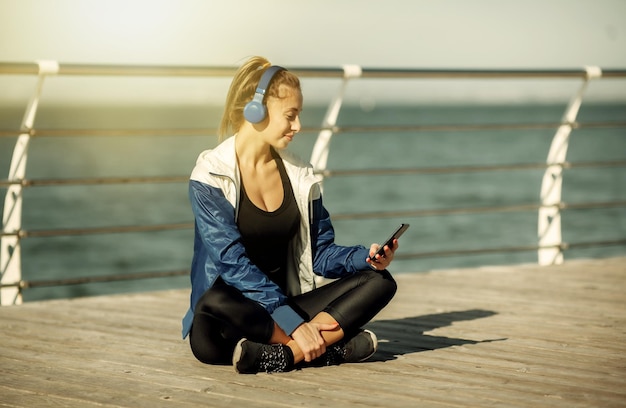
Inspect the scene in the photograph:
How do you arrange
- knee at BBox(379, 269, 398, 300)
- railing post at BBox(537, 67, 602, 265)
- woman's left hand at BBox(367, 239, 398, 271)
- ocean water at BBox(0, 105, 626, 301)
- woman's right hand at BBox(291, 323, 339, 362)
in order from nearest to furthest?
woman's right hand at BBox(291, 323, 339, 362) → woman's left hand at BBox(367, 239, 398, 271) → knee at BBox(379, 269, 398, 300) → railing post at BBox(537, 67, 602, 265) → ocean water at BBox(0, 105, 626, 301)

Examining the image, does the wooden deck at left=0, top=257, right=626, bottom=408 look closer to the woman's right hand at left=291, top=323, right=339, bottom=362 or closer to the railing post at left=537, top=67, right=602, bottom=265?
the woman's right hand at left=291, top=323, right=339, bottom=362

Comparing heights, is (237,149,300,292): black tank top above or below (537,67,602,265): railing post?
below

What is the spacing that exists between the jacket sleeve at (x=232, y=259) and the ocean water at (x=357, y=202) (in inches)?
816

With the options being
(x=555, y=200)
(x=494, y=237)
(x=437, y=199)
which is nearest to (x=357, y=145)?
(x=437, y=199)

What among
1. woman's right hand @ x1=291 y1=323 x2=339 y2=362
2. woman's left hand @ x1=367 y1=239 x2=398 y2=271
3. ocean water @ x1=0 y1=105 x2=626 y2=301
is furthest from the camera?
ocean water @ x1=0 y1=105 x2=626 y2=301

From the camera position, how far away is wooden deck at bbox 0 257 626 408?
305 centimetres

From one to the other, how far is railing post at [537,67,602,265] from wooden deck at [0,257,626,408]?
0.63m

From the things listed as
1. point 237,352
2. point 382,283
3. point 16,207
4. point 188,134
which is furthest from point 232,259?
point 16,207

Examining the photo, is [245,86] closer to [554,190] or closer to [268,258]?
[268,258]

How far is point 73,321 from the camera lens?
431 centimetres

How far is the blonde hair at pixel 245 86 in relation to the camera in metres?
3.37

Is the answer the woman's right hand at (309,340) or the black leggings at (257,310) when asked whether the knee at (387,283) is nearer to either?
the black leggings at (257,310)

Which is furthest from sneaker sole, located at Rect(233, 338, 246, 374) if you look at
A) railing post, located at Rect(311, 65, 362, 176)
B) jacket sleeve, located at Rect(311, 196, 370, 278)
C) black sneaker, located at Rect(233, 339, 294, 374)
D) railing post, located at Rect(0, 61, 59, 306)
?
railing post, located at Rect(311, 65, 362, 176)

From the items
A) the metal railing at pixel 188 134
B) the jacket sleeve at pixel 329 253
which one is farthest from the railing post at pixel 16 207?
the jacket sleeve at pixel 329 253
